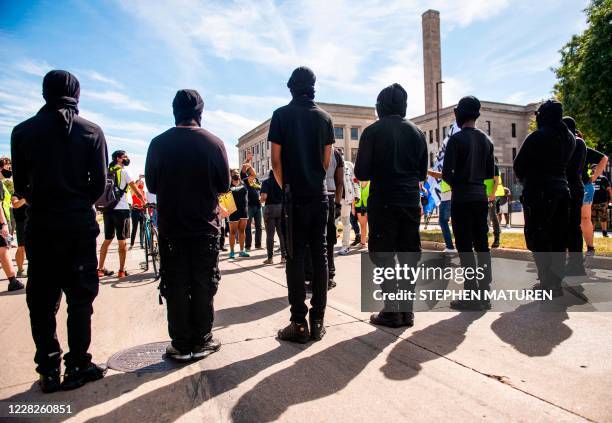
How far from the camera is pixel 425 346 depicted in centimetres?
323

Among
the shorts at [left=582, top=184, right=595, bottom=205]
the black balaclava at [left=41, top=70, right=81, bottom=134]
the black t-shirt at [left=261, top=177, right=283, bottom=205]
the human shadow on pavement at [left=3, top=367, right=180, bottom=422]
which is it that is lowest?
the human shadow on pavement at [left=3, top=367, right=180, bottom=422]

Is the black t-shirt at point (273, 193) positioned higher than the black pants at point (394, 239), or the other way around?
the black t-shirt at point (273, 193)

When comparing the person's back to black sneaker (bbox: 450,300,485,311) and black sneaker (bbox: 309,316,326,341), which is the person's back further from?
black sneaker (bbox: 450,300,485,311)

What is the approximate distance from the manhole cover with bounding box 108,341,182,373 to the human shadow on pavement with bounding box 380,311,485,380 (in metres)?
1.58

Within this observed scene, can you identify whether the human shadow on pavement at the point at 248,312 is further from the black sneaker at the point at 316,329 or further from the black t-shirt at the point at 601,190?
the black t-shirt at the point at 601,190

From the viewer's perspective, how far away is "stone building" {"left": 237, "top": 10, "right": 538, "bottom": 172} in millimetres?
55188

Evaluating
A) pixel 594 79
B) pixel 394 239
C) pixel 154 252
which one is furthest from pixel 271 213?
pixel 594 79

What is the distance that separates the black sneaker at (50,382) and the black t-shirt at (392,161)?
111 inches

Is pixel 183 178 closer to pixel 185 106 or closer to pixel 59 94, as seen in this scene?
pixel 185 106

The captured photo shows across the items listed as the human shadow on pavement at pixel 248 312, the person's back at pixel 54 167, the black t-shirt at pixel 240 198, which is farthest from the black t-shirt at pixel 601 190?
the person's back at pixel 54 167

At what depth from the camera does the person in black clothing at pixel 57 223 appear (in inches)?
109

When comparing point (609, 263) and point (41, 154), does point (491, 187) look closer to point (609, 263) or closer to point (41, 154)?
point (609, 263)

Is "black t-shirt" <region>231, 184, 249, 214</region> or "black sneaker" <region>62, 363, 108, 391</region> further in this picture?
"black t-shirt" <region>231, 184, 249, 214</region>

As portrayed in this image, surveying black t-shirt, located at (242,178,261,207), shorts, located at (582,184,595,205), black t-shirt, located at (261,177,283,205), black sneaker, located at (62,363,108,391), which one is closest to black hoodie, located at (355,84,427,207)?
black sneaker, located at (62,363,108,391)
